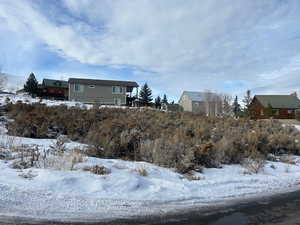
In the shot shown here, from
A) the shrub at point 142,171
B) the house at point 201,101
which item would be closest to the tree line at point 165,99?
the house at point 201,101

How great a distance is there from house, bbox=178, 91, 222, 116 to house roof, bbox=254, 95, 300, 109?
10.1 meters

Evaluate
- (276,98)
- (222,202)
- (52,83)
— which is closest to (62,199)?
(222,202)

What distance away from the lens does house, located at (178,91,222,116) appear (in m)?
64.9

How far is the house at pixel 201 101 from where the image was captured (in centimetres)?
6494

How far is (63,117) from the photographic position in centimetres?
1288

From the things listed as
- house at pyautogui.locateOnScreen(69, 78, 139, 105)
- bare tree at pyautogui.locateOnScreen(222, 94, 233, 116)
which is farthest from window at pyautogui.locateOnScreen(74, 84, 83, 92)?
bare tree at pyautogui.locateOnScreen(222, 94, 233, 116)

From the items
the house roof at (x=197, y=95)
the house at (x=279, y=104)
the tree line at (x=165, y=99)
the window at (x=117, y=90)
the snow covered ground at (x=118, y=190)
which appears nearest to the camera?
the snow covered ground at (x=118, y=190)

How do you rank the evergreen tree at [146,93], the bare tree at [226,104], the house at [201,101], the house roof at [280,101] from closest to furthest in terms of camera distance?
the evergreen tree at [146,93], the bare tree at [226,104], the house roof at [280,101], the house at [201,101]

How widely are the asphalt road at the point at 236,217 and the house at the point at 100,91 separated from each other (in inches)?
1446

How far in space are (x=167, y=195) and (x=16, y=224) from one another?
9.79ft

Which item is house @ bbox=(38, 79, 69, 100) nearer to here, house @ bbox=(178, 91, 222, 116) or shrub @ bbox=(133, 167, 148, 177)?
house @ bbox=(178, 91, 222, 116)

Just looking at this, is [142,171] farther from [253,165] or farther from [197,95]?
[197,95]

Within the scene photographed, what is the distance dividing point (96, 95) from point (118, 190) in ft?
124

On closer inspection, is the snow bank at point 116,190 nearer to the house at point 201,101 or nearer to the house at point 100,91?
the house at point 100,91
